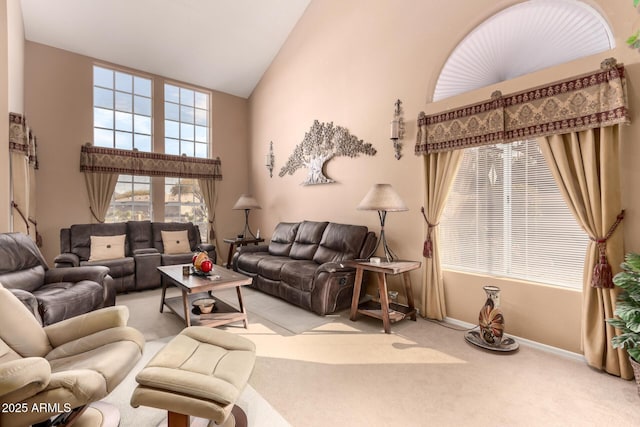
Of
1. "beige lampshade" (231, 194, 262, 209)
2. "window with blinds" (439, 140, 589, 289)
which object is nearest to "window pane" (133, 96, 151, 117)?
"beige lampshade" (231, 194, 262, 209)

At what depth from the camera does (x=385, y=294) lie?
3074 mm

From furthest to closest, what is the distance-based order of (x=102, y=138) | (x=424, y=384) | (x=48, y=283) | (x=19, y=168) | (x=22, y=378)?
(x=102, y=138)
(x=19, y=168)
(x=48, y=283)
(x=424, y=384)
(x=22, y=378)

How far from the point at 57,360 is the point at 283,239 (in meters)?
3.35

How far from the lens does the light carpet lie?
181 cm

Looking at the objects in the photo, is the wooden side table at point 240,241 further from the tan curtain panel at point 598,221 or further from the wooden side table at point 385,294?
the tan curtain panel at point 598,221

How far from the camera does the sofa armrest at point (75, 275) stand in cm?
320

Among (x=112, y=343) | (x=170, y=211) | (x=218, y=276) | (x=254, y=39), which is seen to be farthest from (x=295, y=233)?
(x=254, y=39)

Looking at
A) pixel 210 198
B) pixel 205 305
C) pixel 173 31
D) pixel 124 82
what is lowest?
pixel 205 305

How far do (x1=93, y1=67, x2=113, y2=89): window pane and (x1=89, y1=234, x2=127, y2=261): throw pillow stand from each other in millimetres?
2722

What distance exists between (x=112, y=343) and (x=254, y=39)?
531 cm

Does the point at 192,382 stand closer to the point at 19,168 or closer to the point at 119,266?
the point at 119,266

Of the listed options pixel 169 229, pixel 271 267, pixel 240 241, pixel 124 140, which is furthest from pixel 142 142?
pixel 271 267

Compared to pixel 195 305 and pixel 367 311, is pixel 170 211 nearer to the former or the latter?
pixel 195 305

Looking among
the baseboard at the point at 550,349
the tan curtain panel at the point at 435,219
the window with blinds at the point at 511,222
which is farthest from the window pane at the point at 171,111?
the baseboard at the point at 550,349
